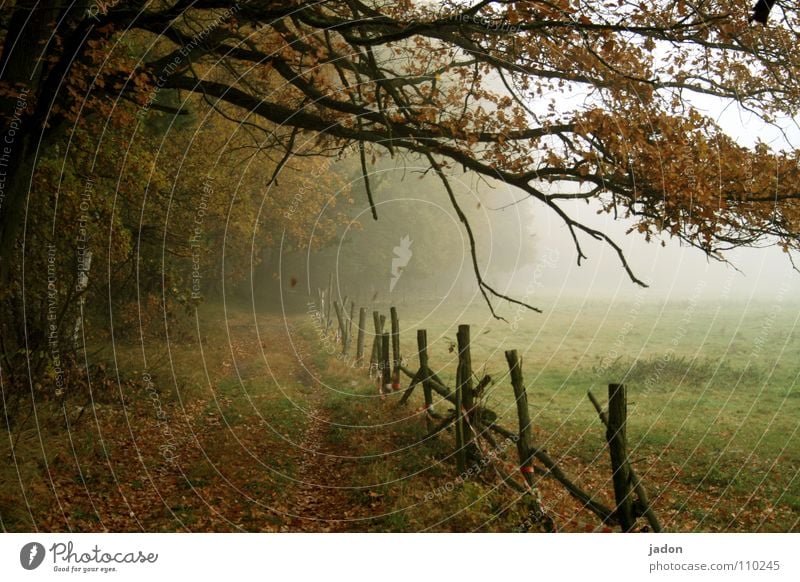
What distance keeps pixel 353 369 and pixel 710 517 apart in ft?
41.7

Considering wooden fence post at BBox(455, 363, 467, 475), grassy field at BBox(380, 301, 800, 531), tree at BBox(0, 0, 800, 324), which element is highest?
tree at BBox(0, 0, 800, 324)

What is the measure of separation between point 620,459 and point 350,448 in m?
5.61

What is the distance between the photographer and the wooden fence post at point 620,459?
6.38 metres

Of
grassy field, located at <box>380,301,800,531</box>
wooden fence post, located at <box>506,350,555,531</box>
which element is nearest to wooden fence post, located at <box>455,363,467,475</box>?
grassy field, located at <box>380,301,800,531</box>

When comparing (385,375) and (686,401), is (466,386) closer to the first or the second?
(385,375)

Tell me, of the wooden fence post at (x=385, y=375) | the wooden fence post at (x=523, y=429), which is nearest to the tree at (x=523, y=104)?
the wooden fence post at (x=523, y=429)

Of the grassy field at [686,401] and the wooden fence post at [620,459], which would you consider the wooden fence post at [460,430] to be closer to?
the grassy field at [686,401]

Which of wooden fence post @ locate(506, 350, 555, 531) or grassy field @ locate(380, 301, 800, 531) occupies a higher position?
wooden fence post @ locate(506, 350, 555, 531)

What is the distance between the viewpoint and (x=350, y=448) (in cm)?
1095

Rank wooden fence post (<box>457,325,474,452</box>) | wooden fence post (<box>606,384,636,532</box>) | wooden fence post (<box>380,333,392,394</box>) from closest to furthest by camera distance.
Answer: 1. wooden fence post (<box>606,384,636,532</box>)
2. wooden fence post (<box>457,325,474,452</box>)
3. wooden fence post (<box>380,333,392,394</box>)

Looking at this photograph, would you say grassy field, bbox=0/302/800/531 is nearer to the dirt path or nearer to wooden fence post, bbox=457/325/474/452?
the dirt path

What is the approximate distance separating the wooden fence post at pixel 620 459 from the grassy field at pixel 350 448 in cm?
134

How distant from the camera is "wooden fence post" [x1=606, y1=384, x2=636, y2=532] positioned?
6375 mm

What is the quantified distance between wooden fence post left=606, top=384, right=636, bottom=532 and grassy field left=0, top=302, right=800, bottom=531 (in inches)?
52.8
